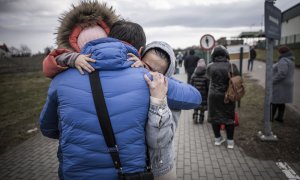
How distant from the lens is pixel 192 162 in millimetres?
4793

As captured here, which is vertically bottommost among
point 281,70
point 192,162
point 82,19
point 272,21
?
point 192,162

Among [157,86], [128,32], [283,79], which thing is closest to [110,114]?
[157,86]

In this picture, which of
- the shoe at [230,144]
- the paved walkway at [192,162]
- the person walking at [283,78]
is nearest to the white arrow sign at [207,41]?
the person walking at [283,78]

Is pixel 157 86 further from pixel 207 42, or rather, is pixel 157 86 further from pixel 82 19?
pixel 207 42

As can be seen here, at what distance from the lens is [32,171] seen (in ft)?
15.4

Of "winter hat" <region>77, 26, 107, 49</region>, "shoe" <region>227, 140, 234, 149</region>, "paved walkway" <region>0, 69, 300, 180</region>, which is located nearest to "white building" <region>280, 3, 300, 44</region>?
"shoe" <region>227, 140, 234, 149</region>

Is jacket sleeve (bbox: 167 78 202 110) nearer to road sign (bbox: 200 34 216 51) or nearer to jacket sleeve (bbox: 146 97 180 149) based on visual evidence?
jacket sleeve (bbox: 146 97 180 149)

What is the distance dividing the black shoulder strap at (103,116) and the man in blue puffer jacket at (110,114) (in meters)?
0.02

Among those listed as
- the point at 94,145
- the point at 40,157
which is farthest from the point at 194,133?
the point at 94,145

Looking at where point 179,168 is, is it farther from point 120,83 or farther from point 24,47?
point 24,47

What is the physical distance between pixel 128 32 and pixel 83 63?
40cm

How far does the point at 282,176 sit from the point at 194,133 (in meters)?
2.60

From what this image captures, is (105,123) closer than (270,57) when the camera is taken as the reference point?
Yes

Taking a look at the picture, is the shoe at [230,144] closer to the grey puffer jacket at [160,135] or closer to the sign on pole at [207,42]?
the grey puffer jacket at [160,135]
